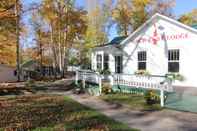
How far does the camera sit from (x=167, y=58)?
22922mm

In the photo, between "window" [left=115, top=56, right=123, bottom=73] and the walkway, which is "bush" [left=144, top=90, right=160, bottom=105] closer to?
the walkway

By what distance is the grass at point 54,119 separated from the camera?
11.3 metres

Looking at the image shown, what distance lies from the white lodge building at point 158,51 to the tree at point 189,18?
84.8 feet

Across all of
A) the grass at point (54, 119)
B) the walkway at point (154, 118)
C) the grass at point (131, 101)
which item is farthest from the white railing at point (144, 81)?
the grass at point (54, 119)

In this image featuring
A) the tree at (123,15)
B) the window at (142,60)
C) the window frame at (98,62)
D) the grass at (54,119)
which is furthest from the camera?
the tree at (123,15)

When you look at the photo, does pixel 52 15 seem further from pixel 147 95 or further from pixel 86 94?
pixel 147 95

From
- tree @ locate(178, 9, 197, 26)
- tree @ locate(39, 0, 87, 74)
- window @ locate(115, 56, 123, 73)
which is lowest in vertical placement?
window @ locate(115, 56, 123, 73)

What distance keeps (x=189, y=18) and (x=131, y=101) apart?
126 ft

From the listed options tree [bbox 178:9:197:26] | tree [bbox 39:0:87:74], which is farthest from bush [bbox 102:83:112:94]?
tree [bbox 178:9:197:26]

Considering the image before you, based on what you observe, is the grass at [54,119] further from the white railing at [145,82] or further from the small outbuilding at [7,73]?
the small outbuilding at [7,73]

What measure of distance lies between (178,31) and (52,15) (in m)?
22.1

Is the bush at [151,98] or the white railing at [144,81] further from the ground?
the white railing at [144,81]

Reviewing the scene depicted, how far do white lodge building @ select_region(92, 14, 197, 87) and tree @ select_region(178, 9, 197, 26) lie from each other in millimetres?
25857

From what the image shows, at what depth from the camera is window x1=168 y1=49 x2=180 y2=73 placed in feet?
72.8
